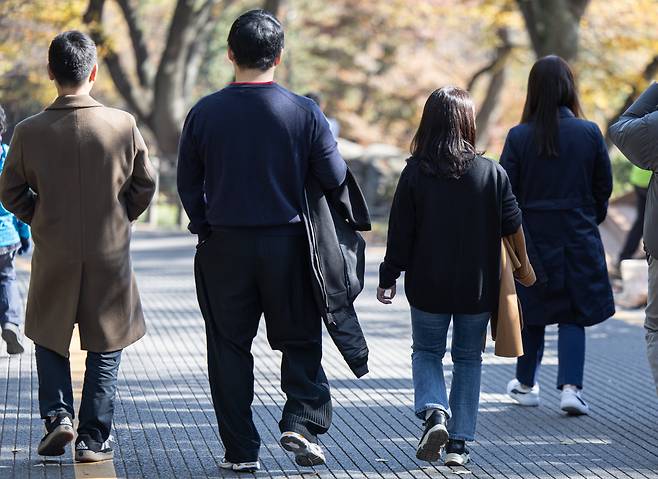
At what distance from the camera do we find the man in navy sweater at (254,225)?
5.09 meters

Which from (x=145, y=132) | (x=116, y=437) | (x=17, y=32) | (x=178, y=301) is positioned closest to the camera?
(x=116, y=437)

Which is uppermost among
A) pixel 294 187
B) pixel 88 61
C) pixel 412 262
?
pixel 88 61

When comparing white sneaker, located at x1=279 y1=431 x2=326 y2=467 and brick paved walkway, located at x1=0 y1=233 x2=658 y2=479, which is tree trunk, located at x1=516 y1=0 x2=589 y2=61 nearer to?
brick paved walkway, located at x1=0 y1=233 x2=658 y2=479

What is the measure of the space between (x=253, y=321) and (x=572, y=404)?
2.22m

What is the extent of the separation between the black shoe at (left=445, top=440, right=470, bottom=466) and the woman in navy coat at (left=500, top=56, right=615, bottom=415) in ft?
4.32

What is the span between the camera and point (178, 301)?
11.3 meters

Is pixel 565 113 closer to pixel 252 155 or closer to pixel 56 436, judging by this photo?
pixel 252 155

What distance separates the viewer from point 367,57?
123ft

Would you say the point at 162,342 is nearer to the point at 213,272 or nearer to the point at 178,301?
the point at 178,301

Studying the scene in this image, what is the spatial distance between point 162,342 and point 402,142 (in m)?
29.0

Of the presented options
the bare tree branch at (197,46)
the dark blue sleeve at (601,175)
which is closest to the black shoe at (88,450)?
the dark blue sleeve at (601,175)

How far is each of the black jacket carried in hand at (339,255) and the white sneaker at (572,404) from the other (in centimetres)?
179

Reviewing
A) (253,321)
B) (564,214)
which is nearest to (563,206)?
(564,214)

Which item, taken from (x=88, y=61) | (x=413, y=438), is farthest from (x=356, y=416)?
(x=88, y=61)
